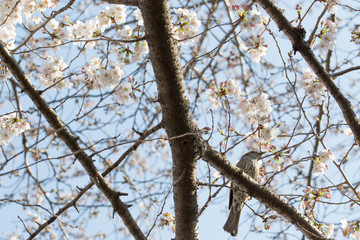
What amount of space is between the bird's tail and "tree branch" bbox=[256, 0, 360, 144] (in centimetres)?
152

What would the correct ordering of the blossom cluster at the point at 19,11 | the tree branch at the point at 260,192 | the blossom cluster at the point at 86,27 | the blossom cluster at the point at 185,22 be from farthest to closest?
the blossom cluster at the point at 19,11 < the blossom cluster at the point at 86,27 < the blossom cluster at the point at 185,22 < the tree branch at the point at 260,192

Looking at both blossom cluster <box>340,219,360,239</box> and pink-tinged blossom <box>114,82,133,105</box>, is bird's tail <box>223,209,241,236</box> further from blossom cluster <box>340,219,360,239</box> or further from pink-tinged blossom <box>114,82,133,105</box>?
pink-tinged blossom <box>114,82,133,105</box>

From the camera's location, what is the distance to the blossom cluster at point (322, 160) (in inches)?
103

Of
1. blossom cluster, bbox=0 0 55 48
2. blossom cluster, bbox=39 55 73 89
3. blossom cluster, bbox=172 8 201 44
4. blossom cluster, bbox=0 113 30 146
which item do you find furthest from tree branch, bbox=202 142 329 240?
blossom cluster, bbox=0 0 55 48

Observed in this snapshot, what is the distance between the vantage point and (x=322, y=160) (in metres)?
2.67

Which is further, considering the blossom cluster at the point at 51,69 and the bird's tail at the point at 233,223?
the bird's tail at the point at 233,223

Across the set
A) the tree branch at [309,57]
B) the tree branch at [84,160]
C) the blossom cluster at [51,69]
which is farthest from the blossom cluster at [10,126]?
the tree branch at [309,57]

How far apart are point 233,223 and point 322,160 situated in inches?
47.1

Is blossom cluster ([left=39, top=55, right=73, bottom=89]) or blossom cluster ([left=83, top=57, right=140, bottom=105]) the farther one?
blossom cluster ([left=39, top=55, right=73, bottom=89])

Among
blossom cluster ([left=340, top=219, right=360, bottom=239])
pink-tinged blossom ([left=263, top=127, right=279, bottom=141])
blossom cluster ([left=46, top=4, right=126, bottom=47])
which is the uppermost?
blossom cluster ([left=46, top=4, right=126, bottom=47])

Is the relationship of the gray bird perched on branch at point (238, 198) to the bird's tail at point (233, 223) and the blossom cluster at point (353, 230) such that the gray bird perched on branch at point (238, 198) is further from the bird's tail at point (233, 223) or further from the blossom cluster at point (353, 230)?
the blossom cluster at point (353, 230)

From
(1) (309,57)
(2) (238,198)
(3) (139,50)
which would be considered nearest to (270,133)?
(1) (309,57)

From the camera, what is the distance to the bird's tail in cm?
340

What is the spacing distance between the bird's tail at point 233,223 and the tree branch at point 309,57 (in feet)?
4.99
